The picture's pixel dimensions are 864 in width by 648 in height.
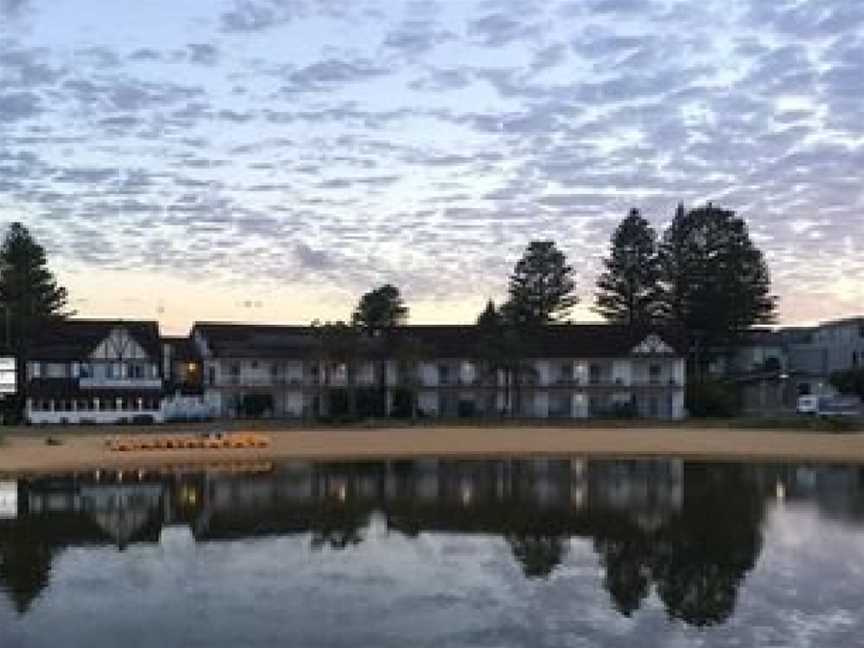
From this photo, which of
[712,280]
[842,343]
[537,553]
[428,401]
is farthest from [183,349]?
[537,553]

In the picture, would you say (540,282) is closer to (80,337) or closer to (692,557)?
(80,337)

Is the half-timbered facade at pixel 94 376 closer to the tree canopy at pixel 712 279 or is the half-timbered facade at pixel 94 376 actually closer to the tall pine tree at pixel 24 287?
the tall pine tree at pixel 24 287

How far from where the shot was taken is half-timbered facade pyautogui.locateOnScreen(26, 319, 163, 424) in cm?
7425

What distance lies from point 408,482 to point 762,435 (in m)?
27.9

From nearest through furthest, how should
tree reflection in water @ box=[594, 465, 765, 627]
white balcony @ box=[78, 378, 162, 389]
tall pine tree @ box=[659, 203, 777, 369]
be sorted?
tree reflection in water @ box=[594, 465, 765, 627] < white balcony @ box=[78, 378, 162, 389] < tall pine tree @ box=[659, 203, 777, 369]

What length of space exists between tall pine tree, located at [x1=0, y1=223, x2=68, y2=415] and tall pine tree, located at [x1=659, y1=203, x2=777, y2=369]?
4789 cm

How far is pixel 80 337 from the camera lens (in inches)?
3068

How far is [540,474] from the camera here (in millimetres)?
46094

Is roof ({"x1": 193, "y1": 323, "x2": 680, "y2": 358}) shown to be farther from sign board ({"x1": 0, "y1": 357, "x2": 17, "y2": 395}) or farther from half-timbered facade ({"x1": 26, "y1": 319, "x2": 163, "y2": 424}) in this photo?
sign board ({"x1": 0, "y1": 357, "x2": 17, "y2": 395})

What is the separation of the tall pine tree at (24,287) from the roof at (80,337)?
701 cm

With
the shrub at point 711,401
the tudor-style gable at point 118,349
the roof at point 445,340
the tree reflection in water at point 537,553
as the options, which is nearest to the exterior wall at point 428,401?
the roof at point 445,340

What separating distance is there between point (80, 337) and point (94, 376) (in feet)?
10.6

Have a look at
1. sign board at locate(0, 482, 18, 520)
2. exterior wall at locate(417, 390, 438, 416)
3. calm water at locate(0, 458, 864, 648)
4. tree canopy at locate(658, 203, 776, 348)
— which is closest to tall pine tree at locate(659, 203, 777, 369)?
tree canopy at locate(658, 203, 776, 348)

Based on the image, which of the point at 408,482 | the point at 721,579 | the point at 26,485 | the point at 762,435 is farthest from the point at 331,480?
the point at 762,435
